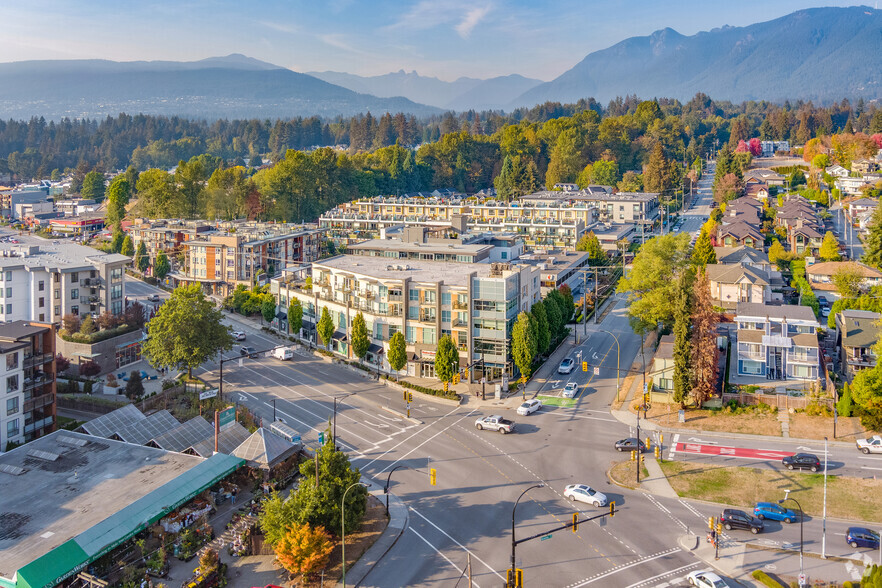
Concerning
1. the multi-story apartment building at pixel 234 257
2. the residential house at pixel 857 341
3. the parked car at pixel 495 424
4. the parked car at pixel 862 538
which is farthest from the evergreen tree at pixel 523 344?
the multi-story apartment building at pixel 234 257

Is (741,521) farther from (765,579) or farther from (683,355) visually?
(683,355)

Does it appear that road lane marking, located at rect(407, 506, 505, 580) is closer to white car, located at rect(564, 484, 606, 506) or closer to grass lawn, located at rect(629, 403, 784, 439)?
white car, located at rect(564, 484, 606, 506)

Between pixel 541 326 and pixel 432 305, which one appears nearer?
pixel 432 305

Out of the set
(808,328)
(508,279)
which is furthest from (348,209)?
(808,328)

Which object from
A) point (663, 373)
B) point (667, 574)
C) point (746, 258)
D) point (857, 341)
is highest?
point (746, 258)

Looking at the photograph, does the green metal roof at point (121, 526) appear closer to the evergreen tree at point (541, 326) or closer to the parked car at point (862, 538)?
the evergreen tree at point (541, 326)

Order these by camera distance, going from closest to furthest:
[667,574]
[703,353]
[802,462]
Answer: [667,574] < [802,462] < [703,353]

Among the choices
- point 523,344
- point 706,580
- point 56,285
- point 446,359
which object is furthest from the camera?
point 56,285

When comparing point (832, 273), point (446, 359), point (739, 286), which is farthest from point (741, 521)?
point (832, 273)
